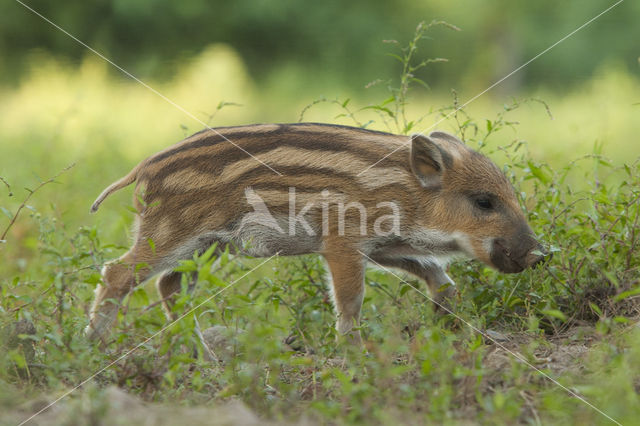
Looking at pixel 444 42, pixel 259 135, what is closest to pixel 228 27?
pixel 444 42

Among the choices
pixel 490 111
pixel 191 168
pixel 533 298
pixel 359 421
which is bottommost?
pixel 359 421

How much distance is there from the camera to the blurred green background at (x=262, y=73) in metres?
9.22

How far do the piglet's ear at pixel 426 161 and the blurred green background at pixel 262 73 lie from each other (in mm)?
2873

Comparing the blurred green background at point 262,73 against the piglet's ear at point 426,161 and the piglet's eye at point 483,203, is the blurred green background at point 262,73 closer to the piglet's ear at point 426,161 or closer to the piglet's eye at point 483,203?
the piglet's eye at point 483,203

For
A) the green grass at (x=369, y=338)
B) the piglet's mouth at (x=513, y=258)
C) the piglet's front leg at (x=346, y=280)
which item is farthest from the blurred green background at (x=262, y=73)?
the piglet's mouth at (x=513, y=258)

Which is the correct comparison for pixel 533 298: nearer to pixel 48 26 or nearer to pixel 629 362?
pixel 629 362

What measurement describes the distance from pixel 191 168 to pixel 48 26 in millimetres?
12387

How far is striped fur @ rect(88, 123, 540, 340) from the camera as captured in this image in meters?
4.09

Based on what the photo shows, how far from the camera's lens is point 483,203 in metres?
4.30

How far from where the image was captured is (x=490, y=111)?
12578mm

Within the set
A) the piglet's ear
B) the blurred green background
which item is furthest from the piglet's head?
the blurred green background

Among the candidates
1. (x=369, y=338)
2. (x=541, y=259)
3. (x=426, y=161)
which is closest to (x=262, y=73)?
(x=426, y=161)

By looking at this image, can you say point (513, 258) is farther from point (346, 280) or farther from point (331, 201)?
point (331, 201)

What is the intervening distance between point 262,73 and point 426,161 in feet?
36.9
